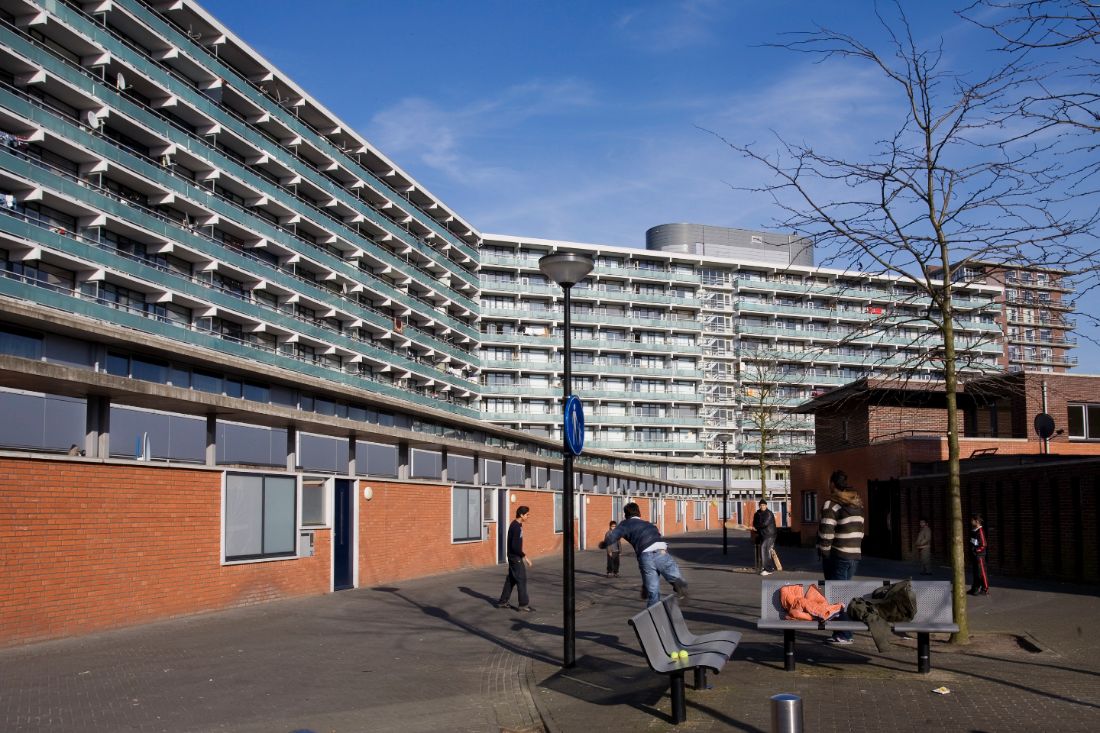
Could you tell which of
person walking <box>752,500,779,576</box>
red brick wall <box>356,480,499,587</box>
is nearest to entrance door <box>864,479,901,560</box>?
person walking <box>752,500,779,576</box>

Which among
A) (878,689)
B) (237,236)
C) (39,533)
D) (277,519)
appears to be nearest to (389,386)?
(237,236)

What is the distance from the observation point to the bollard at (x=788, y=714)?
5.71 metres

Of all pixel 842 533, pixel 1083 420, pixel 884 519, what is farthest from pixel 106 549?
pixel 1083 420

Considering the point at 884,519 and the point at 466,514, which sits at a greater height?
the point at 466,514

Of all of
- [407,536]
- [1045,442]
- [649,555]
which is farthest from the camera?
[1045,442]

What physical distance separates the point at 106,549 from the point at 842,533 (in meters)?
9.68

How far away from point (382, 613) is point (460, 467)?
41.3 ft

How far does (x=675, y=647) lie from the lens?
28.7 feet

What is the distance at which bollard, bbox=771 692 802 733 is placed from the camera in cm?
571

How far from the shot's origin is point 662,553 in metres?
12.1

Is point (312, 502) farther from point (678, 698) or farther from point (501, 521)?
point (678, 698)

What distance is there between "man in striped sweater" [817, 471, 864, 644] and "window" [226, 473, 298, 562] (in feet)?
33.0

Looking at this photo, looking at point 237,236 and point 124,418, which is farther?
point 237,236

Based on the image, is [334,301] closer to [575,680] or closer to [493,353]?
[493,353]
